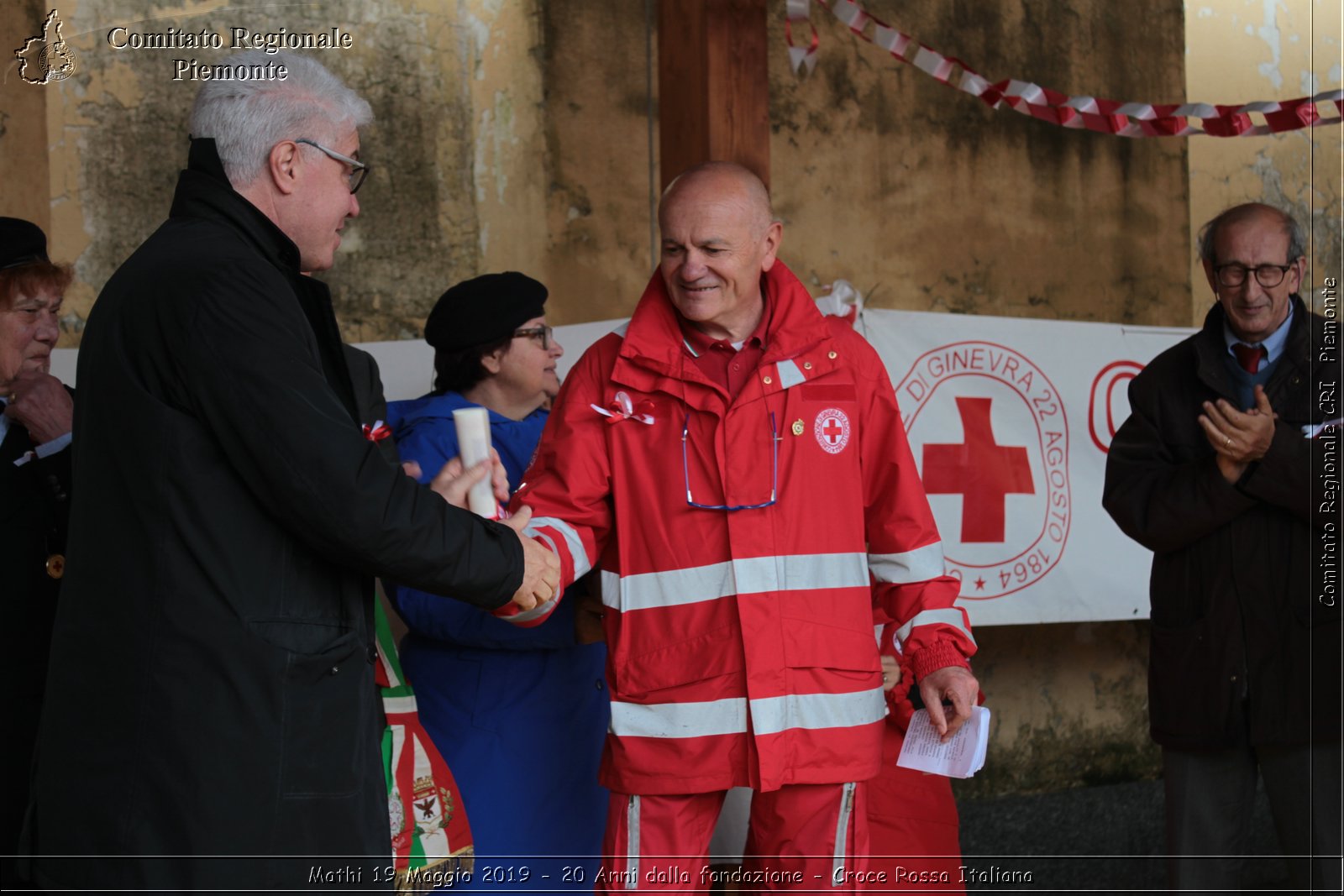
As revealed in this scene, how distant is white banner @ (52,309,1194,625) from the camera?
4590 millimetres

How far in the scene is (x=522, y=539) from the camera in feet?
7.93

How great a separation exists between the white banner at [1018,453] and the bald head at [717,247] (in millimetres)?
1601

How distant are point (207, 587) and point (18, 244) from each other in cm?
157

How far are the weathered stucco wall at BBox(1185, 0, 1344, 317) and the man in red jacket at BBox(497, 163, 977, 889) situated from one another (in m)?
4.42

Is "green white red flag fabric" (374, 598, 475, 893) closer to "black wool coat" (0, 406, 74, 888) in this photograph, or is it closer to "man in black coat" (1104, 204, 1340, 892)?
"black wool coat" (0, 406, 74, 888)

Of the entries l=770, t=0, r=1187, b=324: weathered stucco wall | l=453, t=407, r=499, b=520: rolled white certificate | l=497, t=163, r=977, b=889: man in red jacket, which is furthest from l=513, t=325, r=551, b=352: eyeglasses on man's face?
l=770, t=0, r=1187, b=324: weathered stucco wall

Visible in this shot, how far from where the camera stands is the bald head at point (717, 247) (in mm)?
2797

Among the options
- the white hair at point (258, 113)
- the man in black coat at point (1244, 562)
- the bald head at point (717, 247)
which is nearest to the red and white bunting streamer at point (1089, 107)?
the man in black coat at point (1244, 562)

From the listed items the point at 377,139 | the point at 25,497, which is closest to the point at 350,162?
the point at 25,497

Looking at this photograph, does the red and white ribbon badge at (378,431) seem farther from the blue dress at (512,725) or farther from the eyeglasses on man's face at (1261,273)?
the eyeglasses on man's face at (1261,273)

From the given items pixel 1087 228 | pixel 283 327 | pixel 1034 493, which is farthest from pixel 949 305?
pixel 283 327

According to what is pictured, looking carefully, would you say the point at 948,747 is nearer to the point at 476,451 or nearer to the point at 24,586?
the point at 476,451

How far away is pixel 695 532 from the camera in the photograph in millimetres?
2684

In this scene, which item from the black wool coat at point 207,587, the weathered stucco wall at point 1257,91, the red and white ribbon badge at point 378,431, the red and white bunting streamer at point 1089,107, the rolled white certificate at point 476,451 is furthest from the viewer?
the weathered stucco wall at point 1257,91
